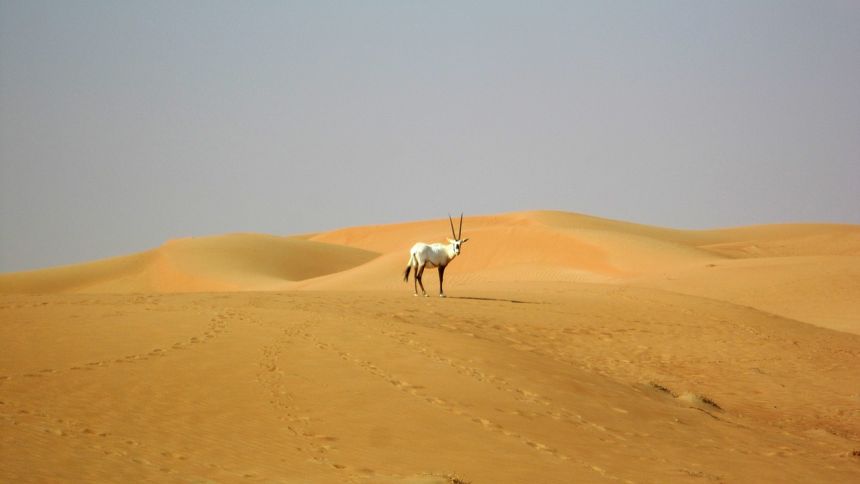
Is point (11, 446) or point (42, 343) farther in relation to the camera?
point (42, 343)

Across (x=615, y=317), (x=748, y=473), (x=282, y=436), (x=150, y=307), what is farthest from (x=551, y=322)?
(x=282, y=436)

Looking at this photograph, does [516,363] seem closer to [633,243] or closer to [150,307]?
[150,307]

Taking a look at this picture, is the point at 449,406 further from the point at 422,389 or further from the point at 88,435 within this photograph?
the point at 88,435

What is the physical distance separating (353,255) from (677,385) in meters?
51.1

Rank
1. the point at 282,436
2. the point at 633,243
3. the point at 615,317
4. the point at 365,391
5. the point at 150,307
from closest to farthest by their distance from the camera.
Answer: the point at 282,436 < the point at 365,391 < the point at 150,307 < the point at 615,317 < the point at 633,243

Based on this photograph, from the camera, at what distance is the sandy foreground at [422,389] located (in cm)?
812

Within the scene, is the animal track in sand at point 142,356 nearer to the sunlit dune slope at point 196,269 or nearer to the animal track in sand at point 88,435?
the animal track in sand at point 88,435

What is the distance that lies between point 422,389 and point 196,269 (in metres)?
42.1

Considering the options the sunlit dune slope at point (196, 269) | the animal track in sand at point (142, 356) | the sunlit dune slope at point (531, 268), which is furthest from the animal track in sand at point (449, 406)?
the sunlit dune slope at point (196, 269)

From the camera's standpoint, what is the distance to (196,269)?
167ft

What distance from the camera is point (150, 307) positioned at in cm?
1723

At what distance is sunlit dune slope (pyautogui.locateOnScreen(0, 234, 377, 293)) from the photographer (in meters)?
49.1

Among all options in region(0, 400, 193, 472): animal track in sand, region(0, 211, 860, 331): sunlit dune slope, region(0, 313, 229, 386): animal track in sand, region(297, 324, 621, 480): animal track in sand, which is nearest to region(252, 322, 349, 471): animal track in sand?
region(297, 324, 621, 480): animal track in sand

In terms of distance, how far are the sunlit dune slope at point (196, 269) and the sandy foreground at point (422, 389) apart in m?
27.4
